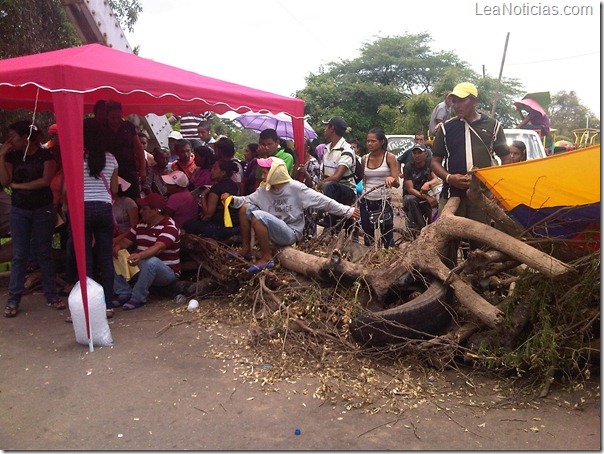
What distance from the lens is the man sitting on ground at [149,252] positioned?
5.73 metres

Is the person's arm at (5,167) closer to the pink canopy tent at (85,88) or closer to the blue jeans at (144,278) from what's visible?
the pink canopy tent at (85,88)

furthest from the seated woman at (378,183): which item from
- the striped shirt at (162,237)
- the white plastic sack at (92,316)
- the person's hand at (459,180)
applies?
the white plastic sack at (92,316)

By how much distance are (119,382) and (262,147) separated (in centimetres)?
377

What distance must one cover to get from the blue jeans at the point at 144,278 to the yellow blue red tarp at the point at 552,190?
3372 millimetres

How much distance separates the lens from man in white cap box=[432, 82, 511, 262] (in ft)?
15.4

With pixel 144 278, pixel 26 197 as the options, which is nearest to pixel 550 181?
pixel 144 278

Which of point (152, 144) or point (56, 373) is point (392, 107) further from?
point (56, 373)

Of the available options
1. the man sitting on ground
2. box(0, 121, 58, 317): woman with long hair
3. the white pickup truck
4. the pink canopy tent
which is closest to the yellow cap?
the pink canopy tent

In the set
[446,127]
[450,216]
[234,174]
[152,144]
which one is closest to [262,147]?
[234,174]

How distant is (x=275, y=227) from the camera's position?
5.53 m

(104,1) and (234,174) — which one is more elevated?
(104,1)

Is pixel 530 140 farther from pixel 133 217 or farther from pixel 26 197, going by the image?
pixel 26 197

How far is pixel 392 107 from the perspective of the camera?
2756 cm

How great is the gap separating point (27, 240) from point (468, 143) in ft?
14.1
